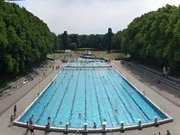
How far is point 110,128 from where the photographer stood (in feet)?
72.7

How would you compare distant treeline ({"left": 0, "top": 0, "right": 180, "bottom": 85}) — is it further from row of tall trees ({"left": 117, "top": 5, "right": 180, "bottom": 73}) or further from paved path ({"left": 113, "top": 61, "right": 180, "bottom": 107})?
paved path ({"left": 113, "top": 61, "right": 180, "bottom": 107})

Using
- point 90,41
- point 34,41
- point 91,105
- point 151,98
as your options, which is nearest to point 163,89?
point 151,98

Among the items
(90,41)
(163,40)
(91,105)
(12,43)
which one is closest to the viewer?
(91,105)

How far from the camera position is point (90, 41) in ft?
451

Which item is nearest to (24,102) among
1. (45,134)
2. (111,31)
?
(45,134)

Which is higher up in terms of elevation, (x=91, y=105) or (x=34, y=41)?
(x=34, y=41)

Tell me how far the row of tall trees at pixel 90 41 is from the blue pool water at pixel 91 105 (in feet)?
272

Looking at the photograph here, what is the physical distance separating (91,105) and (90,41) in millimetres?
106857

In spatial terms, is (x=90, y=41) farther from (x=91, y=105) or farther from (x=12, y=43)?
(x=91, y=105)

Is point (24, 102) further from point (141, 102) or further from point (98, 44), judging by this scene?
point (98, 44)

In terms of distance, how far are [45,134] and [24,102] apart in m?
9.94

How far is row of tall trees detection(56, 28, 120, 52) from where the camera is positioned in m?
127

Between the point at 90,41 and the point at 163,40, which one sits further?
the point at 90,41

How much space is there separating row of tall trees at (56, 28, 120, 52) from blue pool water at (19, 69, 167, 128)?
8288 centimetres
